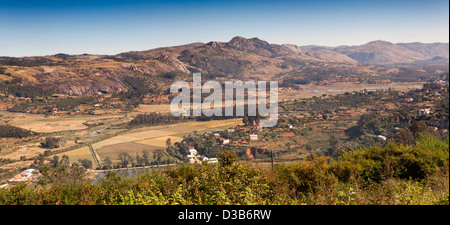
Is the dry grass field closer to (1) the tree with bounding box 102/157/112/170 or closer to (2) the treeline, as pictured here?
(1) the tree with bounding box 102/157/112/170

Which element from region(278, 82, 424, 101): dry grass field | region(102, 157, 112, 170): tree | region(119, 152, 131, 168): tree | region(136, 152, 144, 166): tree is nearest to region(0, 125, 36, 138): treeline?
region(102, 157, 112, 170): tree

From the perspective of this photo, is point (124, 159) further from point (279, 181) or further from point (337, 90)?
point (337, 90)

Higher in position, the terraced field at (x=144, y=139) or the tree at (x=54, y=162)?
the terraced field at (x=144, y=139)

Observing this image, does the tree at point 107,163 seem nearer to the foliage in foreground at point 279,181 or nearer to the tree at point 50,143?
the tree at point 50,143

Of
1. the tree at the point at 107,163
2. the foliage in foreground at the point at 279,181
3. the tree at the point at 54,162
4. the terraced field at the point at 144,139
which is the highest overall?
the foliage in foreground at the point at 279,181

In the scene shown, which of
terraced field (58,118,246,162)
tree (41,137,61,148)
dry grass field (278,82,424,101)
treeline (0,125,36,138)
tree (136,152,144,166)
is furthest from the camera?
dry grass field (278,82,424,101)

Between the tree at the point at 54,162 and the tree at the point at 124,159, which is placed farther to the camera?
the tree at the point at 124,159

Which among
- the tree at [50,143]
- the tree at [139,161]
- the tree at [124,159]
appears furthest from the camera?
the tree at [50,143]

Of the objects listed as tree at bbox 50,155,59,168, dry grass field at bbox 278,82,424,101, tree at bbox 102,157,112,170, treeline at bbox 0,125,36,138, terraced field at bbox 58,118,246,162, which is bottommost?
tree at bbox 102,157,112,170

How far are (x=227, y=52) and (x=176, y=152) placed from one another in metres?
167

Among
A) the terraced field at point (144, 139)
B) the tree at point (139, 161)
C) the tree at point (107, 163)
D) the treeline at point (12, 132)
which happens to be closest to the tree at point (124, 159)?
the terraced field at point (144, 139)

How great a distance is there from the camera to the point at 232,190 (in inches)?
216

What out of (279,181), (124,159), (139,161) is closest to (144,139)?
(124,159)
